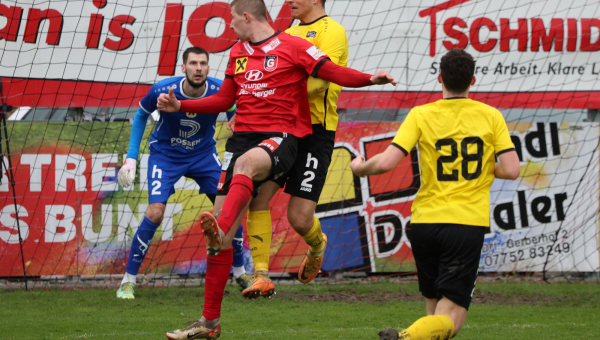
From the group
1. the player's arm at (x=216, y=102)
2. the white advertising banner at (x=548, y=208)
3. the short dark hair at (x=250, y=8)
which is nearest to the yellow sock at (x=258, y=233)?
the player's arm at (x=216, y=102)

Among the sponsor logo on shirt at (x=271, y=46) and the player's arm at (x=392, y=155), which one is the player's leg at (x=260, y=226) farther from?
the player's arm at (x=392, y=155)

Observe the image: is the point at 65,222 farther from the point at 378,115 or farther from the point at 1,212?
the point at 378,115

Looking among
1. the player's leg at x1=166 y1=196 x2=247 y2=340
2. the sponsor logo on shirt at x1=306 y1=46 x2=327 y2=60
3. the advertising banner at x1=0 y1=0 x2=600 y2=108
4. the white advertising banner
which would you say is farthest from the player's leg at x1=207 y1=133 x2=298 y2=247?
the white advertising banner

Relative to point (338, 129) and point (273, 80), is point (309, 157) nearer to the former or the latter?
point (273, 80)

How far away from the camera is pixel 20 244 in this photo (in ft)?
23.2

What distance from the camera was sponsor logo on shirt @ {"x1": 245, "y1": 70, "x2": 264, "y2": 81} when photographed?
4.00 meters

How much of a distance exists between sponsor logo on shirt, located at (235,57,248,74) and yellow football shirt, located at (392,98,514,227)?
1259mm

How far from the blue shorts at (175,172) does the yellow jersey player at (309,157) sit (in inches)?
75.1

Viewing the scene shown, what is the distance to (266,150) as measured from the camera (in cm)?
384

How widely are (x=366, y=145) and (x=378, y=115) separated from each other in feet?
1.45

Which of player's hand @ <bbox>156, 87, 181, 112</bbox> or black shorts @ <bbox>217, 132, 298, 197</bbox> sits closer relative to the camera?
black shorts @ <bbox>217, 132, 298, 197</bbox>

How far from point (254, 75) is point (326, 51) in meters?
0.71

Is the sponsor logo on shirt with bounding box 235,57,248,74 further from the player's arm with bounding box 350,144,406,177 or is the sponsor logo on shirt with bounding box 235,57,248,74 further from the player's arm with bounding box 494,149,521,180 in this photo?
the player's arm with bounding box 494,149,521,180

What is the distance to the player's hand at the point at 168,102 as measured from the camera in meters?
4.00
